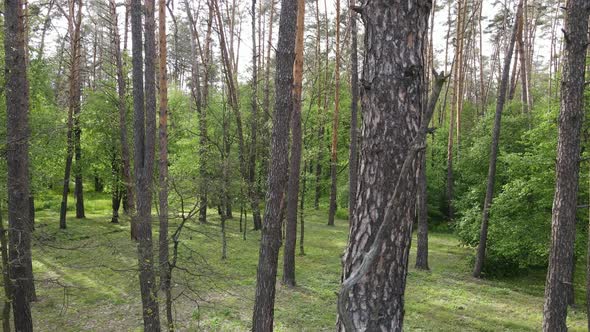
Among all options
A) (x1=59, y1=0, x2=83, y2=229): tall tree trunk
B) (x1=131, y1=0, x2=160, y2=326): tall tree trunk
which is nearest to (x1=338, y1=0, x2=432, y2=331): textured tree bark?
(x1=131, y1=0, x2=160, y2=326): tall tree trunk

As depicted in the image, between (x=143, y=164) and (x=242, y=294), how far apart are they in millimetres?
4714

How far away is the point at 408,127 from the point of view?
2285mm

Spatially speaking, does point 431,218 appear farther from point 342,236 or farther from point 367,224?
point 367,224

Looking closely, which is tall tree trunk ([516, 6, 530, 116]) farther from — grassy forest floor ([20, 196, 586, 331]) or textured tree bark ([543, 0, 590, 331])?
textured tree bark ([543, 0, 590, 331])

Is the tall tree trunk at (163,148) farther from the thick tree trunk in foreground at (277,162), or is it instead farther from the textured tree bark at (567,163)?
the textured tree bark at (567,163)

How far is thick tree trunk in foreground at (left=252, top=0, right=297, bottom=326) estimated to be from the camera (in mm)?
6250

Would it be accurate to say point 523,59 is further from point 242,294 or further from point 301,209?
point 242,294

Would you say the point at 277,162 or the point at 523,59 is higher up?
the point at 523,59

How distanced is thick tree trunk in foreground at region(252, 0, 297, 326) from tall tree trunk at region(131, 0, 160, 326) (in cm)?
191

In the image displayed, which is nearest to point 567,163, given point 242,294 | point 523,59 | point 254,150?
point 242,294

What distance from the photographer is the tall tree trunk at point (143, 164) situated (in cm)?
702

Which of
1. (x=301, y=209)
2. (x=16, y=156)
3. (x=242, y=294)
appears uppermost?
(x=16, y=156)

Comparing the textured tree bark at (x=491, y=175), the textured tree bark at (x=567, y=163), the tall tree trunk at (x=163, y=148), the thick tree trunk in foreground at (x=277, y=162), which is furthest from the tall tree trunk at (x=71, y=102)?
the textured tree bark at (x=567, y=163)

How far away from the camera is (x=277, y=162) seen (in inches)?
249
